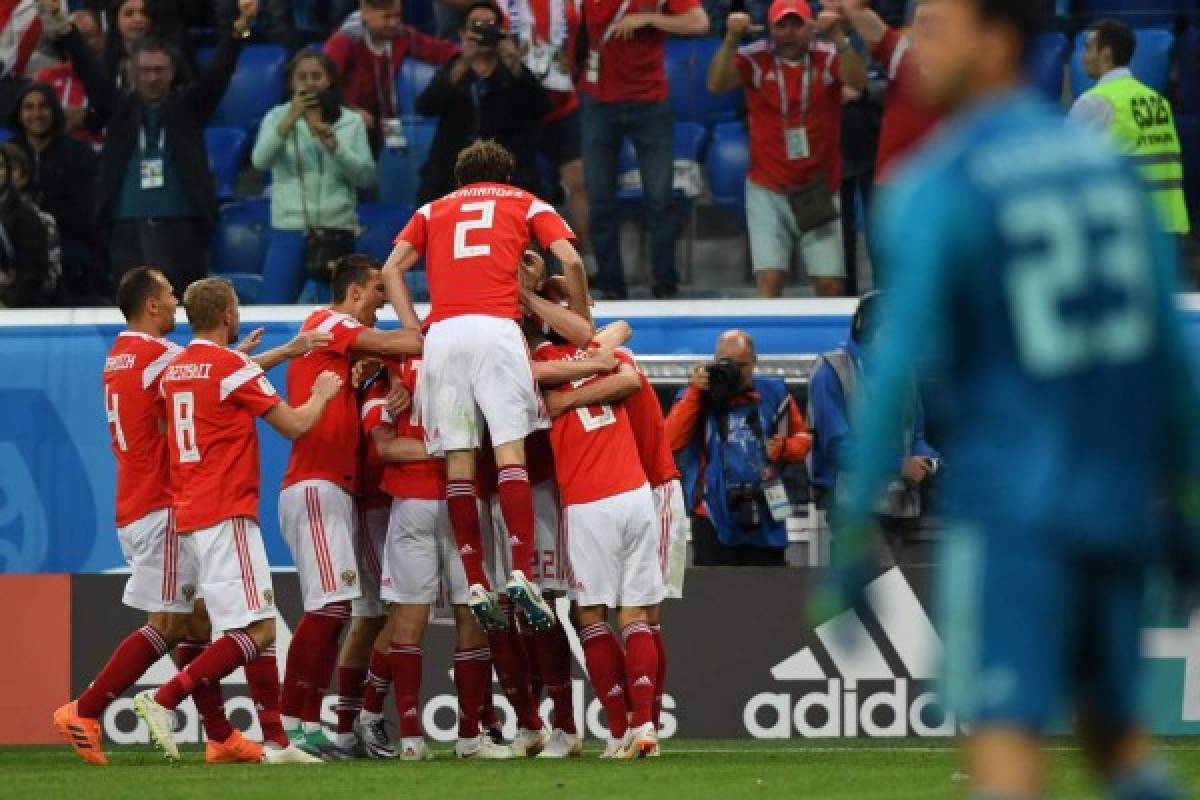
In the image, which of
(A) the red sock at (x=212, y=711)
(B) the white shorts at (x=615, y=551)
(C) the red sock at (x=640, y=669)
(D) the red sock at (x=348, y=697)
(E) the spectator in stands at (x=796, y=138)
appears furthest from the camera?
(E) the spectator in stands at (x=796, y=138)

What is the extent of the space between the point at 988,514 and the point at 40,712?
9032mm

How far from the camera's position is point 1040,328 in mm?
3900

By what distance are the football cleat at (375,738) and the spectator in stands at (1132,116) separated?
545 centimetres

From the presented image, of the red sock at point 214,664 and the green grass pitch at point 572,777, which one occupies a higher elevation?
the red sock at point 214,664

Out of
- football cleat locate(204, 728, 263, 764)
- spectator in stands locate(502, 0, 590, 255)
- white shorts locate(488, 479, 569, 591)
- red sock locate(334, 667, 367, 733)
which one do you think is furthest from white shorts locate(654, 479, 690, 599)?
spectator in stands locate(502, 0, 590, 255)

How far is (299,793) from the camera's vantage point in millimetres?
8234

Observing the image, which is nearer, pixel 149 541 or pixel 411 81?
pixel 149 541

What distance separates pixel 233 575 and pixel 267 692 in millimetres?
596

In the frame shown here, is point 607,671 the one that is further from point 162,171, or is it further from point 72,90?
point 72,90

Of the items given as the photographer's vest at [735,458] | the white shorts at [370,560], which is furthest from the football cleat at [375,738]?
the photographer's vest at [735,458]

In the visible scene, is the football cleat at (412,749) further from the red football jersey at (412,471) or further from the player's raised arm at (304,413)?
the player's raised arm at (304,413)

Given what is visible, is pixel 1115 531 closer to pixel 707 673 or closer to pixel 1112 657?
pixel 1112 657

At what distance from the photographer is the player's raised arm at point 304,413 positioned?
970cm

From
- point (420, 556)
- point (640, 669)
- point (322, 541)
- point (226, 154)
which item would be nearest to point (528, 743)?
point (640, 669)
